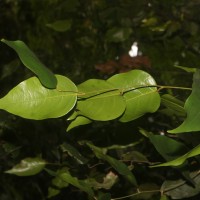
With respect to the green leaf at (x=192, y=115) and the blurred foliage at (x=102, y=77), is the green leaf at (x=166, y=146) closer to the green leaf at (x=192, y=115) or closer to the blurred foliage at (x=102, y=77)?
the blurred foliage at (x=102, y=77)

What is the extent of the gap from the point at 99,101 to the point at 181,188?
0.26m

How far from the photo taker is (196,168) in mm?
627

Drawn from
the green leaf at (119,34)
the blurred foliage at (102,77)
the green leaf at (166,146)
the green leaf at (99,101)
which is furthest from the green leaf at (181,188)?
the green leaf at (119,34)

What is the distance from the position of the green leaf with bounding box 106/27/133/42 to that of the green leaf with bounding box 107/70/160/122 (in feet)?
2.42

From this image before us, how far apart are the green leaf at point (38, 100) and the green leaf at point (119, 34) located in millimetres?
770

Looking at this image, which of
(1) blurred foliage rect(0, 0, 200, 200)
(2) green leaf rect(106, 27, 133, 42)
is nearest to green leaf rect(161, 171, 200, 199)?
(1) blurred foliage rect(0, 0, 200, 200)

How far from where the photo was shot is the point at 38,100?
0.44 m

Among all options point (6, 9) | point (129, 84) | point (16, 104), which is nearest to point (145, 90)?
point (129, 84)

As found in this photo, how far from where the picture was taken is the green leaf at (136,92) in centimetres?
47

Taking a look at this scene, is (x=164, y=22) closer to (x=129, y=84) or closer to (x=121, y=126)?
(x=121, y=126)

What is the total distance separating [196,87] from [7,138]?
64 centimetres

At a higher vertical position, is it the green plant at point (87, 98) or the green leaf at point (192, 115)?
the green leaf at point (192, 115)

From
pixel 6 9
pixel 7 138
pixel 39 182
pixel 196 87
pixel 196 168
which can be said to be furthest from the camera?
pixel 6 9

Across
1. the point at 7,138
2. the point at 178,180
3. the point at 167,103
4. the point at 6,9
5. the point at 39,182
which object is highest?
the point at 167,103
